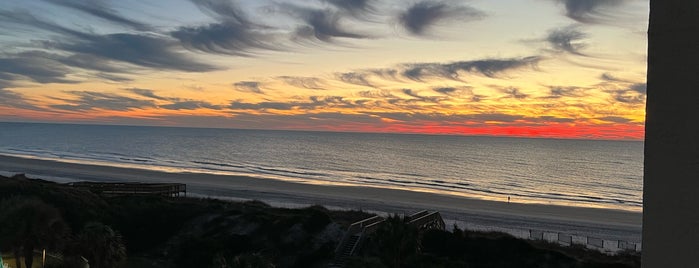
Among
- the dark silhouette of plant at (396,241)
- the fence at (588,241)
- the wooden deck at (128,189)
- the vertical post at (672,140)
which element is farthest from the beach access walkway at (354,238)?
the vertical post at (672,140)

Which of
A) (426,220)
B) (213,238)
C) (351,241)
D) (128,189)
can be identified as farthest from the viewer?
(128,189)

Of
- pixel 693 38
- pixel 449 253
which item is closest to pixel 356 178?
pixel 449 253

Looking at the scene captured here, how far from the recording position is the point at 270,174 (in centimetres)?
9400

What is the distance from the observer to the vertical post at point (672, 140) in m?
2.18

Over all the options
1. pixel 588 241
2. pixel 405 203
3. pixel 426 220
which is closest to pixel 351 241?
pixel 426 220

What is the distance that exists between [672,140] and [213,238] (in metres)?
31.0

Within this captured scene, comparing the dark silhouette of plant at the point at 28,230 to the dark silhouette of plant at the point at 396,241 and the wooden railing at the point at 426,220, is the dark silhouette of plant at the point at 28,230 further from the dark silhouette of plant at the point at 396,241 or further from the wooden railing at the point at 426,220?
the wooden railing at the point at 426,220

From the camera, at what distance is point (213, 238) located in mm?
31047

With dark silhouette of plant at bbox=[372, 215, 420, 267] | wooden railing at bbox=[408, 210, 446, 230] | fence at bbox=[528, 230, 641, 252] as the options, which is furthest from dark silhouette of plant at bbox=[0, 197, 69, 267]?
fence at bbox=[528, 230, 641, 252]

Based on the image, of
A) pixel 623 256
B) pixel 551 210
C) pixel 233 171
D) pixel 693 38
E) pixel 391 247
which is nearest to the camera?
pixel 693 38

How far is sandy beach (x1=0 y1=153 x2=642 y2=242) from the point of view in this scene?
162 feet

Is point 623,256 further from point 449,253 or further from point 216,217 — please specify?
point 216,217

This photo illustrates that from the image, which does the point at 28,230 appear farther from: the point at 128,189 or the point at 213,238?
the point at 128,189

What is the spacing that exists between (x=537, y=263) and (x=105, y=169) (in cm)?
8542
